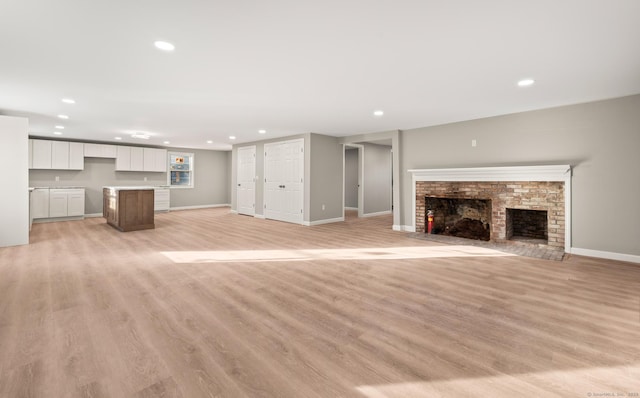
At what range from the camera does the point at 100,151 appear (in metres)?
8.97

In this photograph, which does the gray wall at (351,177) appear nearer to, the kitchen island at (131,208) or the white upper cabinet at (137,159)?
the kitchen island at (131,208)

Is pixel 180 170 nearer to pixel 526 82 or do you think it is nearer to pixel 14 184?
pixel 14 184

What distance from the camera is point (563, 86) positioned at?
12.5ft

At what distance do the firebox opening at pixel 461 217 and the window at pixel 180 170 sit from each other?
865cm

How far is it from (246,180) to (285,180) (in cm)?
202

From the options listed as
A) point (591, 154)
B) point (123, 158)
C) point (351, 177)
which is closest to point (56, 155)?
point (123, 158)

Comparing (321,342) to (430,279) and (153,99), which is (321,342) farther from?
(153,99)

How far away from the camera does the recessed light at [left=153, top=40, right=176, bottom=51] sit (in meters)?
2.72

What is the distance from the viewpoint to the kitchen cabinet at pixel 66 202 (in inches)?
312

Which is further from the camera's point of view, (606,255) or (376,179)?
(376,179)

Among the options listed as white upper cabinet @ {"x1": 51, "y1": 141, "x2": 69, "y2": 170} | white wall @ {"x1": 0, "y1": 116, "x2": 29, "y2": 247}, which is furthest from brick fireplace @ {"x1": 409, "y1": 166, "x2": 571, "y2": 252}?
white upper cabinet @ {"x1": 51, "y1": 141, "x2": 69, "y2": 170}

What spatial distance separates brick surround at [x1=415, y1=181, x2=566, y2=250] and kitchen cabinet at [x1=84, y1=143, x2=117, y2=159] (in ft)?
29.1

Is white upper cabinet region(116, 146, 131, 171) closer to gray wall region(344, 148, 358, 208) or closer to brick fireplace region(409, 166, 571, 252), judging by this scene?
gray wall region(344, 148, 358, 208)

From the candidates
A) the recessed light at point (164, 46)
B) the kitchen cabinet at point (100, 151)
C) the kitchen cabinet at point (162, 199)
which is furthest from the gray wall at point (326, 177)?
the kitchen cabinet at point (100, 151)
